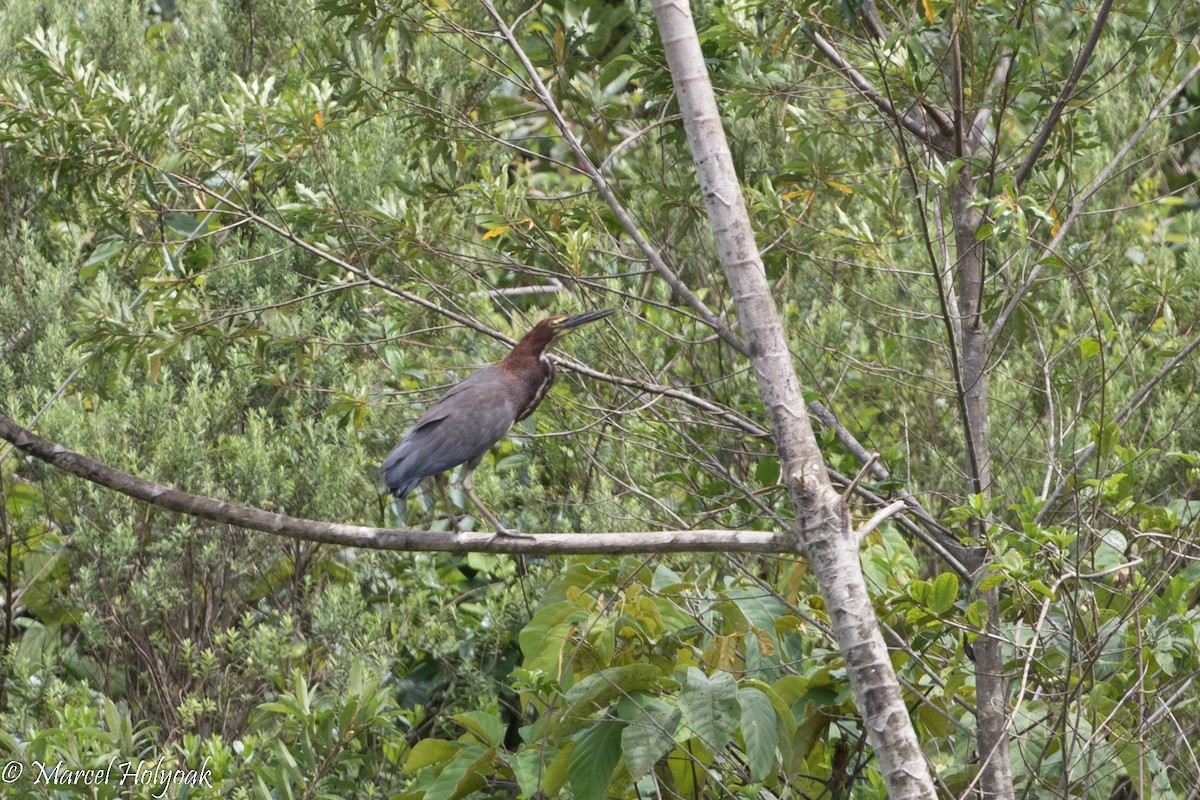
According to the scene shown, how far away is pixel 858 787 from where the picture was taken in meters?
3.55

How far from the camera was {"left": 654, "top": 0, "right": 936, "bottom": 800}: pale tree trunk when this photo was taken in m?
2.62

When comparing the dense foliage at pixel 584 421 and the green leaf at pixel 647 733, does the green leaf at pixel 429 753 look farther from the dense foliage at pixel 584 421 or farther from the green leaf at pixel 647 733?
the green leaf at pixel 647 733

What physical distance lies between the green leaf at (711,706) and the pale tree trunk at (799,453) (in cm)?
29

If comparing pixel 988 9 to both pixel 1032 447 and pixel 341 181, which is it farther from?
pixel 341 181

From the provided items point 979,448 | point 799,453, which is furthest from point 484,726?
point 979,448

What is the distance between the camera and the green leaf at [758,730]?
2.78m

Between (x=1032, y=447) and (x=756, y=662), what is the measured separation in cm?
233

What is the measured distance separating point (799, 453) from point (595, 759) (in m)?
0.93

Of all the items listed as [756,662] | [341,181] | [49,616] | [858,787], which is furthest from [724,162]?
[49,616]

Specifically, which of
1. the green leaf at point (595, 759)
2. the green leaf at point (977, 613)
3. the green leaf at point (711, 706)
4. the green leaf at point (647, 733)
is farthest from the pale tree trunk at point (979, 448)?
the green leaf at point (595, 759)

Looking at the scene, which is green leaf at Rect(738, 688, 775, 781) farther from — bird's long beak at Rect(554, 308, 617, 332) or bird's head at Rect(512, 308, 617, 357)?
bird's head at Rect(512, 308, 617, 357)

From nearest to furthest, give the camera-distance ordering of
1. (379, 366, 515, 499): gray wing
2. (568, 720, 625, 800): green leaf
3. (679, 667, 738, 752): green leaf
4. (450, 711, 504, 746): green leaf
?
(679, 667, 738, 752): green leaf < (568, 720, 625, 800): green leaf < (450, 711, 504, 746): green leaf < (379, 366, 515, 499): gray wing

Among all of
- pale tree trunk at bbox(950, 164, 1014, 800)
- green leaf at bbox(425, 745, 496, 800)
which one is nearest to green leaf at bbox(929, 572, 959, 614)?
pale tree trunk at bbox(950, 164, 1014, 800)

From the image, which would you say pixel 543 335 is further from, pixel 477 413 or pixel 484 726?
pixel 484 726
